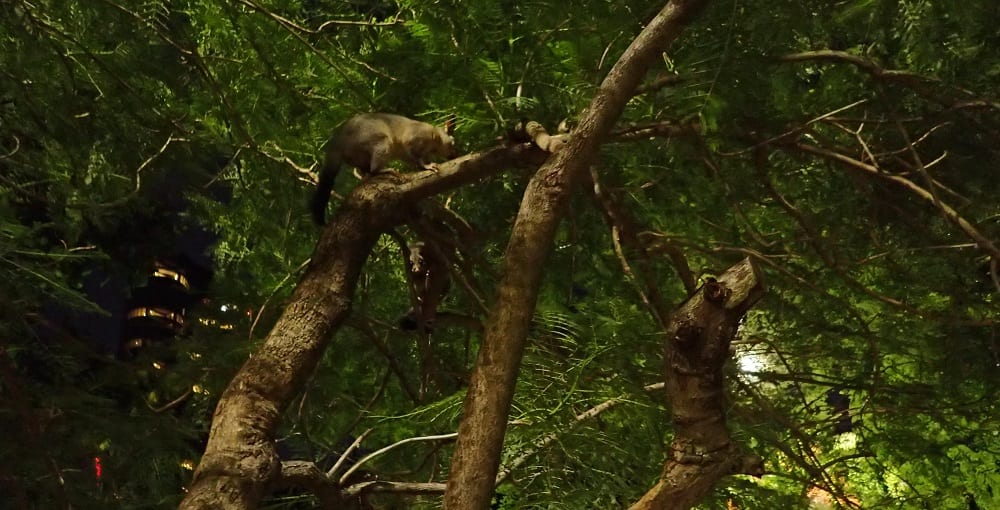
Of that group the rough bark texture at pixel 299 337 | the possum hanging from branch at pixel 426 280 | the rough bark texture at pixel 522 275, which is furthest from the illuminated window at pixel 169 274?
the rough bark texture at pixel 522 275

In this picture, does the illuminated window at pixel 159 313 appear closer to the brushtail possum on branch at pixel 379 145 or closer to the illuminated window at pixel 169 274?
the illuminated window at pixel 169 274

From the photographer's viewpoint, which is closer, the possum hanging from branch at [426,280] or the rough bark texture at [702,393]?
the rough bark texture at [702,393]

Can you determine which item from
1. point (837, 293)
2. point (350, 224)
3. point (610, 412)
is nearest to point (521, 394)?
point (610, 412)

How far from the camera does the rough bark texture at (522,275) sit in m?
1.06

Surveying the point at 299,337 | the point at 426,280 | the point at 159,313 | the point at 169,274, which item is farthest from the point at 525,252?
the point at 169,274

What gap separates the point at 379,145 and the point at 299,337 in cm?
57

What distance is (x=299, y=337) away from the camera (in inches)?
54.7

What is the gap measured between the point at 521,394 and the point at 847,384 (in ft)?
3.48

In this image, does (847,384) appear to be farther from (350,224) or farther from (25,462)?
(25,462)

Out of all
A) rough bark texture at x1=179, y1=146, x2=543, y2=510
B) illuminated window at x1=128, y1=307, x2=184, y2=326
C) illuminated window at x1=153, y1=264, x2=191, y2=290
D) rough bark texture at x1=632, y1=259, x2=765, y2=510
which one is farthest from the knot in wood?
illuminated window at x1=153, y1=264, x2=191, y2=290

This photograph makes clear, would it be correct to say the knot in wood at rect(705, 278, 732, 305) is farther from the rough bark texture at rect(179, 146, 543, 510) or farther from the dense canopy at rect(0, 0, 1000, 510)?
the rough bark texture at rect(179, 146, 543, 510)

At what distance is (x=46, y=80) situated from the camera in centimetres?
194

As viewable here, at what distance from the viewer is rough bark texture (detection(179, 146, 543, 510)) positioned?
122 centimetres

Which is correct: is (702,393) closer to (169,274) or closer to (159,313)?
(159,313)
